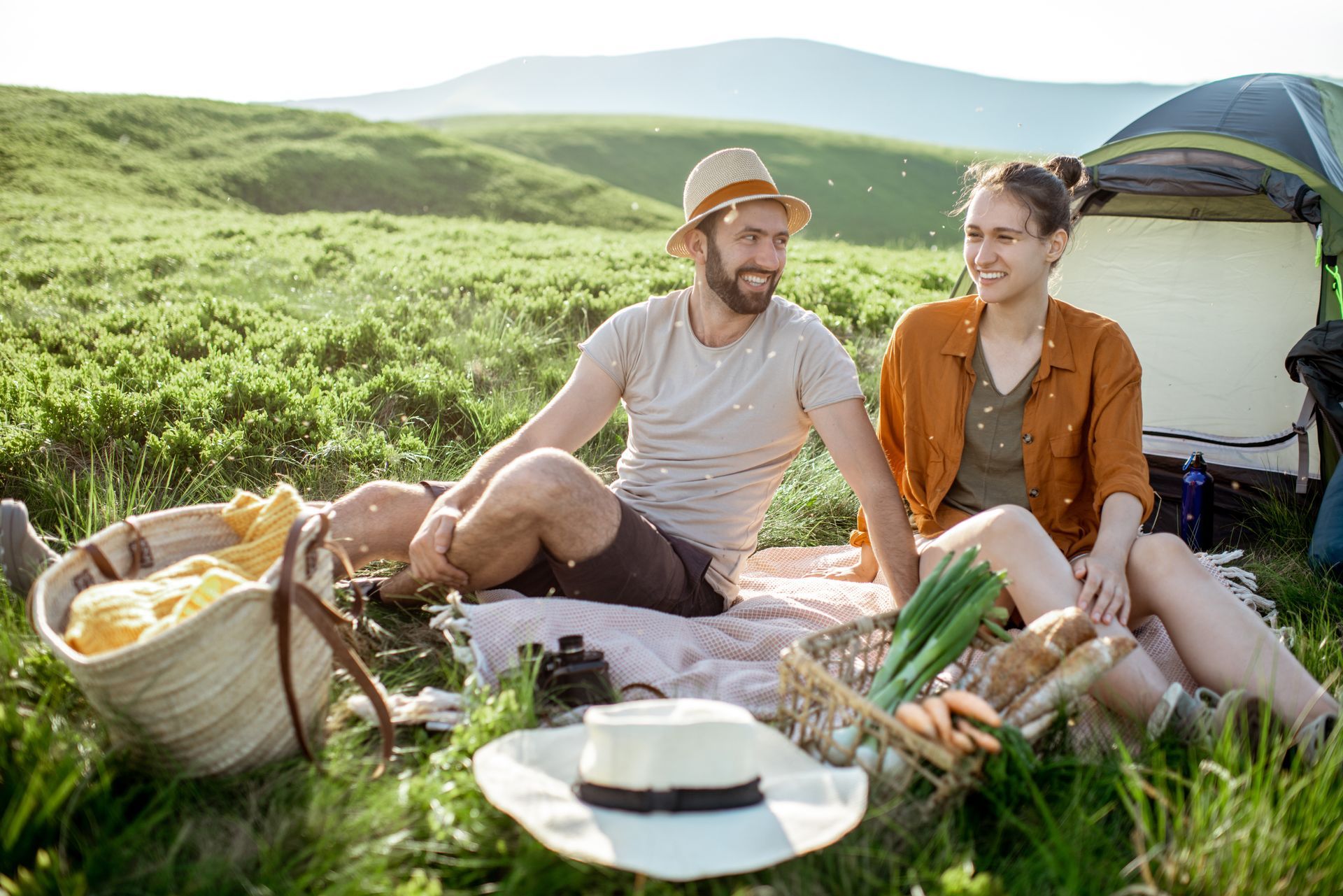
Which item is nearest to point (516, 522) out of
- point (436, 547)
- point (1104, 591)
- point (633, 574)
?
point (436, 547)

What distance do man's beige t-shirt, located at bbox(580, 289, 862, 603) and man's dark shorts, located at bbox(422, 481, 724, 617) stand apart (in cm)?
12

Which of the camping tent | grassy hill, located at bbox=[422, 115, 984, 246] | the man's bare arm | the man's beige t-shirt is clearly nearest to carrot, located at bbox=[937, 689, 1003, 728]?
the man's bare arm

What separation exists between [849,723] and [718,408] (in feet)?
4.77

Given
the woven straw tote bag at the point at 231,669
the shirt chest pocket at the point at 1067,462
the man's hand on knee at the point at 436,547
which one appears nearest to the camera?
the woven straw tote bag at the point at 231,669

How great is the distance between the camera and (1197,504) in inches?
189

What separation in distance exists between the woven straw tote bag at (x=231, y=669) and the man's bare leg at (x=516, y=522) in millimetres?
636

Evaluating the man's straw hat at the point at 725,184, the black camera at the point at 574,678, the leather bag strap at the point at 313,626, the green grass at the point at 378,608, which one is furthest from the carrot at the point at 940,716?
the man's straw hat at the point at 725,184

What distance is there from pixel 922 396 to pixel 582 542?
1.49 metres

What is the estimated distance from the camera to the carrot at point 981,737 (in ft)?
7.45

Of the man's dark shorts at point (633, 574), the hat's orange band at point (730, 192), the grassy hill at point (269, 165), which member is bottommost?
the man's dark shorts at point (633, 574)

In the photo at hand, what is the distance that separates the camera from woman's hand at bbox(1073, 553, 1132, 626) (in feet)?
9.69

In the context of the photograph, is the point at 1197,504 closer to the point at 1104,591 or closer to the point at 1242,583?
the point at 1242,583

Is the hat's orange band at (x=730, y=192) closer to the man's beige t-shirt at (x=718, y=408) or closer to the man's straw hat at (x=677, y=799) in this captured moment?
the man's beige t-shirt at (x=718, y=408)

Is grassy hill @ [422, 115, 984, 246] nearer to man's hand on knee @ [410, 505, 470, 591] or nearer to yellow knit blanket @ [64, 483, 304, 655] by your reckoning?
man's hand on knee @ [410, 505, 470, 591]
